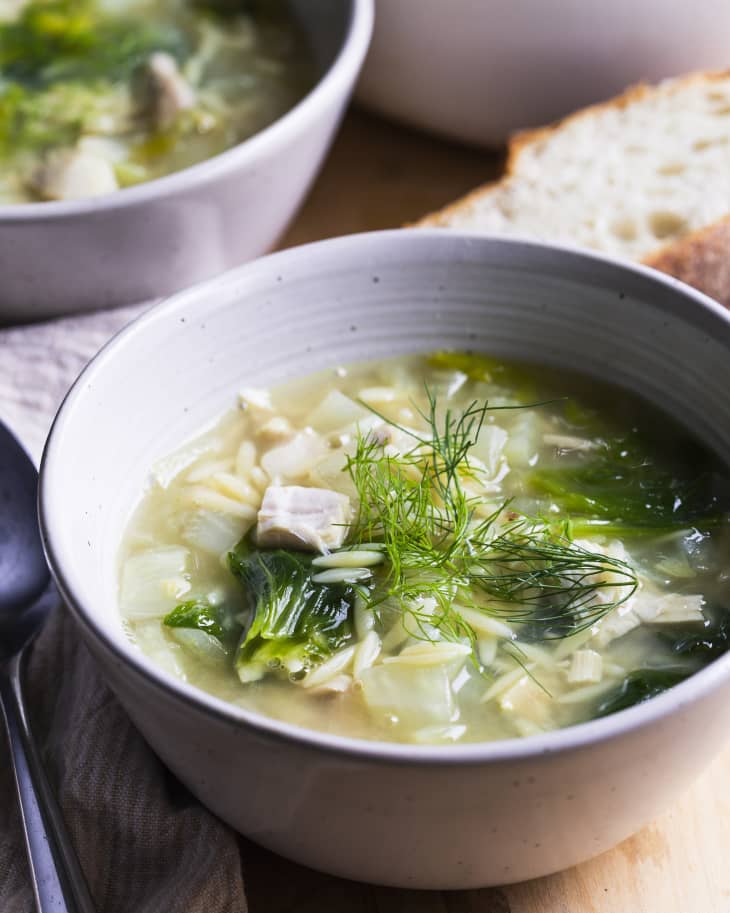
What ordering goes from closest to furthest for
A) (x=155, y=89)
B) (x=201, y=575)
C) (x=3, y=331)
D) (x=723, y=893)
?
(x=723, y=893), (x=201, y=575), (x=3, y=331), (x=155, y=89)

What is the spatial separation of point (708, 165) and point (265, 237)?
4.34 feet

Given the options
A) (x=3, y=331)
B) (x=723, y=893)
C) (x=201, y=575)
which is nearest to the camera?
(x=723, y=893)

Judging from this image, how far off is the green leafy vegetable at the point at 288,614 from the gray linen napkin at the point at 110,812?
0.30 meters

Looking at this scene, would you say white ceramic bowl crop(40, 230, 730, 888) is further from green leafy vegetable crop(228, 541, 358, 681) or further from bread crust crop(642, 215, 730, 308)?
bread crust crop(642, 215, 730, 308)

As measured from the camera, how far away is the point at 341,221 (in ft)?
12.0

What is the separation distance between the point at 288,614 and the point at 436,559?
0.92 feet

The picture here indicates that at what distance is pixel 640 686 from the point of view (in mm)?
1948

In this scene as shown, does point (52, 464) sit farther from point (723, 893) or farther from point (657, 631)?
point (723, 893)

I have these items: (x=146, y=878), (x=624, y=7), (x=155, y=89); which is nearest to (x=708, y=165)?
(x=624, y=7)

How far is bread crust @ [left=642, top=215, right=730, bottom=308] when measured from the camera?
10.1 ft

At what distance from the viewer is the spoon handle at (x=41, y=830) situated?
6.29 feet

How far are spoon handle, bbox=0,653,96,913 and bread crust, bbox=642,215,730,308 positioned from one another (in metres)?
1.94

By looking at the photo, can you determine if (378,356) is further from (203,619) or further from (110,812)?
(110,812)

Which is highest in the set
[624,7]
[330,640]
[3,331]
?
[624,7]
